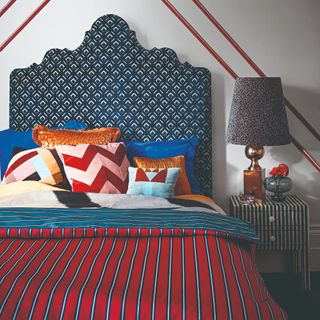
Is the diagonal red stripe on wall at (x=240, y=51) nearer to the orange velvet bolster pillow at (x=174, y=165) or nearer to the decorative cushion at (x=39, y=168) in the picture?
the orange velvet bolster pillow at (x=174, y=165)

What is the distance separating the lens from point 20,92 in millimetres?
3514

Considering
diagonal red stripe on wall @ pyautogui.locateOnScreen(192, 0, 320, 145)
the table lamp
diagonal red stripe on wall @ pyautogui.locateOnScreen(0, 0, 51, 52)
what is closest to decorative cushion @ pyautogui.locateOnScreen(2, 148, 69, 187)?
diagonal red stripe on wall @ pyautogui.locateOnScreen(0, 0, 51, 52)

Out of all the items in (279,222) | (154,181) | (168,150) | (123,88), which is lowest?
(279,222)

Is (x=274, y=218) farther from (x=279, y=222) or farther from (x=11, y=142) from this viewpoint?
(x=11, y=142)

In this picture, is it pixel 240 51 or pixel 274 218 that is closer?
pixel 274 218

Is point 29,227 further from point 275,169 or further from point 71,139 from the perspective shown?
point 275,169

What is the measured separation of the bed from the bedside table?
44cm

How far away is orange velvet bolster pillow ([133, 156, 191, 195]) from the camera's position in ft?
10.2

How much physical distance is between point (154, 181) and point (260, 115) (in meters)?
0.77

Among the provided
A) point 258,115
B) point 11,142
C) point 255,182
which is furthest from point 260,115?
point 11,142

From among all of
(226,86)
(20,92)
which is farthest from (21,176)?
(226,86)

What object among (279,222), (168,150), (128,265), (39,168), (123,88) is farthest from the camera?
(123,88)

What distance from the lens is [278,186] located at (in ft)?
10.5

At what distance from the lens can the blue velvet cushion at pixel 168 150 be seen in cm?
330
